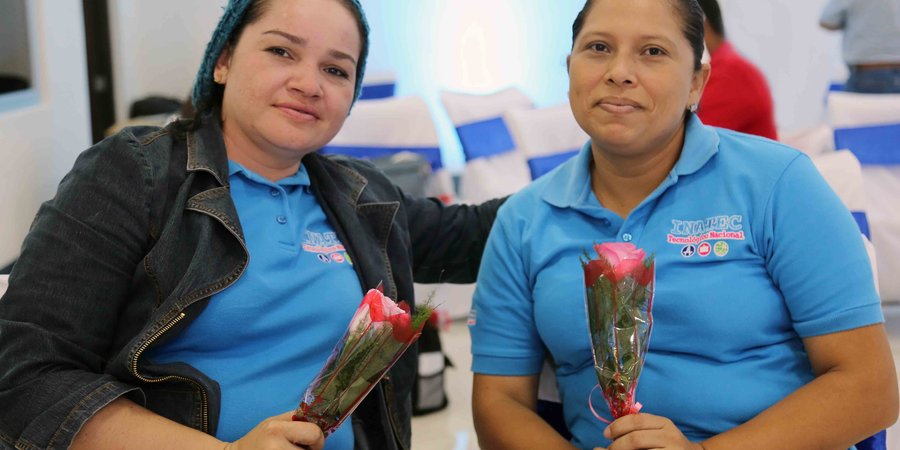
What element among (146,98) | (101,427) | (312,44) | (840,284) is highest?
(312,44)

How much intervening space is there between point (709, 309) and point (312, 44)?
852 mm

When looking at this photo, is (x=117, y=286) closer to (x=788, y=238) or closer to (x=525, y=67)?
(x=788, y=238)

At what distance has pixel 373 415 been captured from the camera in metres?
1.86

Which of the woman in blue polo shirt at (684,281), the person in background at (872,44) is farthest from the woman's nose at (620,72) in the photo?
the person in background at (872,44)

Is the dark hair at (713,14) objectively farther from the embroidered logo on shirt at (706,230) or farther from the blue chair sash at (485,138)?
the blue chair sash at (485,138)

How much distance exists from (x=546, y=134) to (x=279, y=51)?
10.3 ft

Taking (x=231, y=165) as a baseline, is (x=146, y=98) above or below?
below

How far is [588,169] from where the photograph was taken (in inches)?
76.0

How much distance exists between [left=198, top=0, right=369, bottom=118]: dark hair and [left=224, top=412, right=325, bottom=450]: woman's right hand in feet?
2.33

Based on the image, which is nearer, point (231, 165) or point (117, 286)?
point (117, 286)

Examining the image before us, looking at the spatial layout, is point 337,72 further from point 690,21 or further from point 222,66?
point 690,21

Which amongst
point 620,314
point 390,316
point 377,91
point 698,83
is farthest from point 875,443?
point 377,91

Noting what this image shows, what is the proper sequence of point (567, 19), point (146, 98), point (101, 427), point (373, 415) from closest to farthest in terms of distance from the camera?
1. point (101, 427)
2. point (373, 415)
3. point (146, 98)
4. point (567, 19)

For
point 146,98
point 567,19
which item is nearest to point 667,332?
point 146,98
